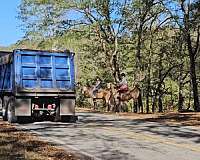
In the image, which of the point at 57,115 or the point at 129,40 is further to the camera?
the point at 129,40

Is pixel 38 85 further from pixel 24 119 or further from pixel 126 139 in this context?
pixel 126 139

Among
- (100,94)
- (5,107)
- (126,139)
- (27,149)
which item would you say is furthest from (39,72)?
(100,94)

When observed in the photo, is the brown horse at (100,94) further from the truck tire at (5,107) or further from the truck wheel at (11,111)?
the truck wheel at (11,111)

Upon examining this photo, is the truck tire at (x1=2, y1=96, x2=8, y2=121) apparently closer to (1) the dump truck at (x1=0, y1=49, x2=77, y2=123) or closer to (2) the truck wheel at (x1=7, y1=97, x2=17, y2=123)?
(1) the dump truck at (x1=0, y1=49, x2=77, y2=123)

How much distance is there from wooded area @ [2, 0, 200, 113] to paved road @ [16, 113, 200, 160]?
482 inches

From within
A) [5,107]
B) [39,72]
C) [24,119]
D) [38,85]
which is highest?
[39,72]

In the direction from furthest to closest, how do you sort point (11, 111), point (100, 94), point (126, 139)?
point (100, 94), point (11, 111), point (126, 139)

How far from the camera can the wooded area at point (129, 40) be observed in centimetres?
3102

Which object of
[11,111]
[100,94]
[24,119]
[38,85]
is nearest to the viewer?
[38,85]

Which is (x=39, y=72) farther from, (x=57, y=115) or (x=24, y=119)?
(x=24, y=119)

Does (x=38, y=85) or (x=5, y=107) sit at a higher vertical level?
(x=38, y=85)

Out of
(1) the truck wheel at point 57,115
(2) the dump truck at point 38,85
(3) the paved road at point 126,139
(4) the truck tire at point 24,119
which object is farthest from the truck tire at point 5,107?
(1) the truck wheel at point 57,115

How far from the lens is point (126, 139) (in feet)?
45.9

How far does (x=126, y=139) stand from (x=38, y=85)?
19.6ft
